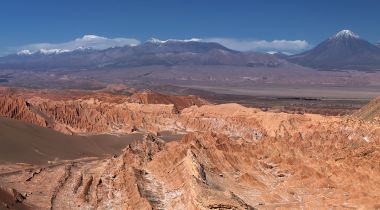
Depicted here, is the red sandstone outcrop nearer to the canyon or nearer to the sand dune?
the sand dune

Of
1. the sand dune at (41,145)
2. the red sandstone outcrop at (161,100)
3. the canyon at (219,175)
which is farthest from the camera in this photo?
the red sandstone outcrop at (161,100)

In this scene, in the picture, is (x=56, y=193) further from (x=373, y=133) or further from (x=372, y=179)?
(x=373, y=133)

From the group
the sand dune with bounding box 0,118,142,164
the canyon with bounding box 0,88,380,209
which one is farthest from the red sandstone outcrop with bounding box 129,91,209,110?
the canyon with bounding box 0,88,380,209

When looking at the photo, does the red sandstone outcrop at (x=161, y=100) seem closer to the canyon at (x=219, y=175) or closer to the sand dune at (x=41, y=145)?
the sand dune at (x=41, y=145)

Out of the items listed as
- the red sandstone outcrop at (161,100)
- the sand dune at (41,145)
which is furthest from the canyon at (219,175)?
the red sandstone outcrop at (161,100)

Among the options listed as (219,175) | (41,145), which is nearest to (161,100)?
(41,145)

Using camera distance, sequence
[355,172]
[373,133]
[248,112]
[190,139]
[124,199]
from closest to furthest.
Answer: [124,199] → [355,172] → [190,139] → [373,133] → [248,112]

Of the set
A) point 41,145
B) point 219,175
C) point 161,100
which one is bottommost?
point 41,145

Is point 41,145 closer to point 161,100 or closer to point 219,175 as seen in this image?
point 219,175

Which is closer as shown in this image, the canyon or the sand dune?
the canyon

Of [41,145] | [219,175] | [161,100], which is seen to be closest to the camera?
[219,175]

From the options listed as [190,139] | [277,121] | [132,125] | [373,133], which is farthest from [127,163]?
[132,125]
